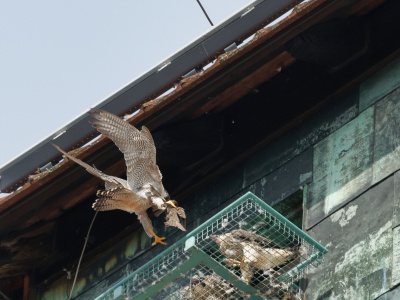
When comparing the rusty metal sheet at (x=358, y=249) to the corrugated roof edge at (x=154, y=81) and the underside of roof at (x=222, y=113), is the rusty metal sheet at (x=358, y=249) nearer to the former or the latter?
the underside of roof at (x=222, y=113)

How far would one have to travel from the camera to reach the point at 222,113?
12.9 meters

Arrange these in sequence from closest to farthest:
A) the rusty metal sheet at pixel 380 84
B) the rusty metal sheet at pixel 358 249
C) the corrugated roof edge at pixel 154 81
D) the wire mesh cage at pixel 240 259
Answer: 1. the rusty metal sheet at pixel 358 249
2. the wire mesh cage at pixel 240 259
3. the rusty metal sheet at pixel 380 84
4. the corrugated roof edge at pixel 154 81

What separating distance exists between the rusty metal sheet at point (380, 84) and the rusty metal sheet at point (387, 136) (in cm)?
8

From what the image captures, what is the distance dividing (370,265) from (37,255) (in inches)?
140

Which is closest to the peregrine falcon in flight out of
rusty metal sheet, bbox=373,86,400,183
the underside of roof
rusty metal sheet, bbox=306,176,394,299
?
the underside of roof

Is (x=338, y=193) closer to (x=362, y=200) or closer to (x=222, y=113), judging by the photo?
(x=362, y=200)

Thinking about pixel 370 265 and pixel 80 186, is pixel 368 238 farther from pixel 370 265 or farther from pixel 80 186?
pixel 80 186

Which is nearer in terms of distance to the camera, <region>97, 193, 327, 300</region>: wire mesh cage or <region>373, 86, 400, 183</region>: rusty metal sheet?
<region>97, 193, 327, 300</region>: wire mesh cage

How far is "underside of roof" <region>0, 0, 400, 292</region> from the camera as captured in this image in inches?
483

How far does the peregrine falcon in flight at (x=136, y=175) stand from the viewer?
40.2ft

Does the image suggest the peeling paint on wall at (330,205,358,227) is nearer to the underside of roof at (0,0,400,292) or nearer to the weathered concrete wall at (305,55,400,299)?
the weathered concrete wall at (305,55,400,299)

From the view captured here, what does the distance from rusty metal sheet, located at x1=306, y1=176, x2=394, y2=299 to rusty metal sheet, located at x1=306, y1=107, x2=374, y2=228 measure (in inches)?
5.3

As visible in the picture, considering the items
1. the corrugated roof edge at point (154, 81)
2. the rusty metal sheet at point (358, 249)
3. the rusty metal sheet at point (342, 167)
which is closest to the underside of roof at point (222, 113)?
the corrugated roof edge at point (154, 81)

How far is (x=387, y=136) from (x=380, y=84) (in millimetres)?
643
